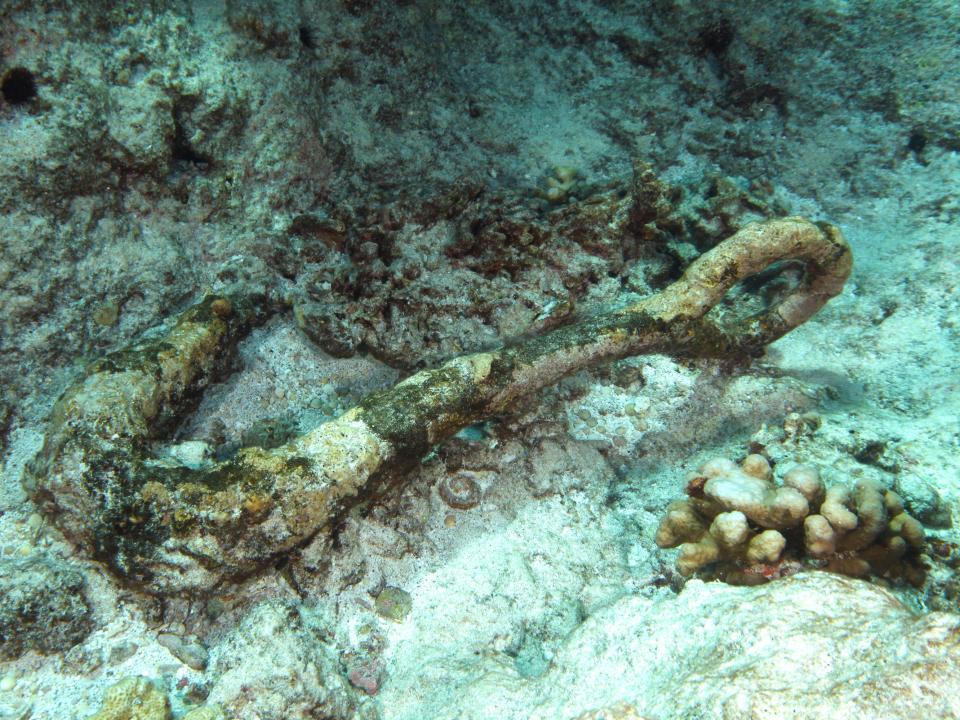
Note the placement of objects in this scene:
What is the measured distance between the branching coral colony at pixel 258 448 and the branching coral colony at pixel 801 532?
38.8 inches

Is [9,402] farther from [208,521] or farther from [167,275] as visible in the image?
[208,521]

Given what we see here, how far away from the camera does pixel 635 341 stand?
9.88 ft

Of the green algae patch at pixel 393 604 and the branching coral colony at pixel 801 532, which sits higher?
the branching coral colony at pixel 801 532

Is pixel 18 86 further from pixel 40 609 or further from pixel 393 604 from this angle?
pixel 393 604

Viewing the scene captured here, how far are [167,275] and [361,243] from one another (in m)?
1.09

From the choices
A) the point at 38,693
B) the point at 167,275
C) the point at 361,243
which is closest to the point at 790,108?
the point at 361,243

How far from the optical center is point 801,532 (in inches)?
88.9

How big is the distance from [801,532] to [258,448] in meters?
2.25

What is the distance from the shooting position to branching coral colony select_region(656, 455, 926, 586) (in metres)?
2.18

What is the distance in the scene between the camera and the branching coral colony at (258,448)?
92.3 inches

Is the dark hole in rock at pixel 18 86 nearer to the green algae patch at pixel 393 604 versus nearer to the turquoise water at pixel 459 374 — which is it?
the turquoise water at pixel 459 374

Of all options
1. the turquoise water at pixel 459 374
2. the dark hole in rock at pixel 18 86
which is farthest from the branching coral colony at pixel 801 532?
the dark hole in rock at pixel 18 86

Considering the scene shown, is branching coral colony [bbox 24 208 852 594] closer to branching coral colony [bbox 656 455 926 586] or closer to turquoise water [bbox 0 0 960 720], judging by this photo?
turquoise water [bbox 0 0 960 720]

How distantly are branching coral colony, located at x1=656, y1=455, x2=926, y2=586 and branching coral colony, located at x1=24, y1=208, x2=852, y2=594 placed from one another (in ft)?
3.24
